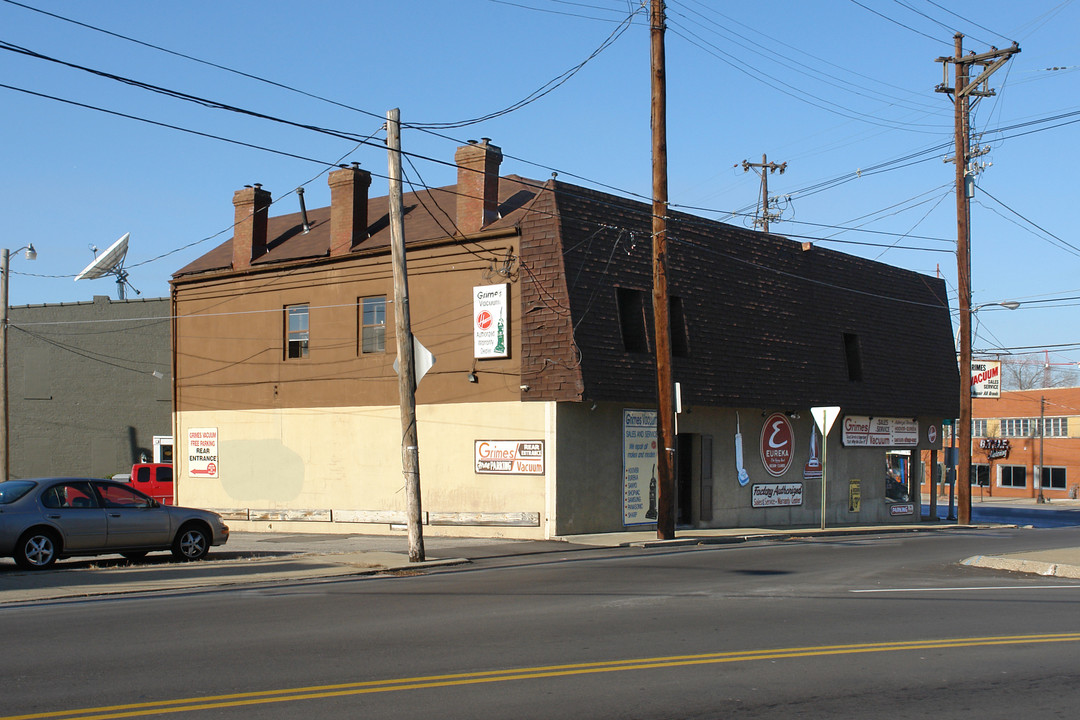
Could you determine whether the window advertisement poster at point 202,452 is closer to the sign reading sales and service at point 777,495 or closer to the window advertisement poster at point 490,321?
the window advertisement poster at point 490,321

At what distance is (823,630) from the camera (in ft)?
31.9

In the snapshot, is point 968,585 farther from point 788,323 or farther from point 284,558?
point 788,323

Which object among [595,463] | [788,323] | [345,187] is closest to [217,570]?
[595,463]

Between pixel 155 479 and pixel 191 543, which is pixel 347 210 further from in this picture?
pixel 155 479

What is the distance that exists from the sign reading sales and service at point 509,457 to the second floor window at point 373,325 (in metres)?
4.07

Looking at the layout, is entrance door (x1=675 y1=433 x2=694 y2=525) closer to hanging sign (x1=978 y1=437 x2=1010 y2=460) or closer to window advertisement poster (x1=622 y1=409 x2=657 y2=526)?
window advertisement poster (x1=622 y1=409 x2=657 y2=526)

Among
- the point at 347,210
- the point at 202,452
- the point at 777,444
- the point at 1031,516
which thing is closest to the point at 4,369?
the point at 202,452

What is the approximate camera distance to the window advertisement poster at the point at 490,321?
2184 cm

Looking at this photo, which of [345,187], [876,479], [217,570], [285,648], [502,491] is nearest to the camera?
[285,648]

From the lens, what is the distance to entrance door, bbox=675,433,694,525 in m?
25.2

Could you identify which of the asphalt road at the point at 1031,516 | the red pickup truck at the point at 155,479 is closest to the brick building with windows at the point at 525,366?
the red pickup truck at the point at 155,479

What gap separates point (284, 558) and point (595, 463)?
24.6 ft

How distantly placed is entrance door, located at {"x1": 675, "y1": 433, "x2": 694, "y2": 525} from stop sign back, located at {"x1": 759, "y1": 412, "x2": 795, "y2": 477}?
2.69 metres

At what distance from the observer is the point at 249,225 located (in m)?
28.3
